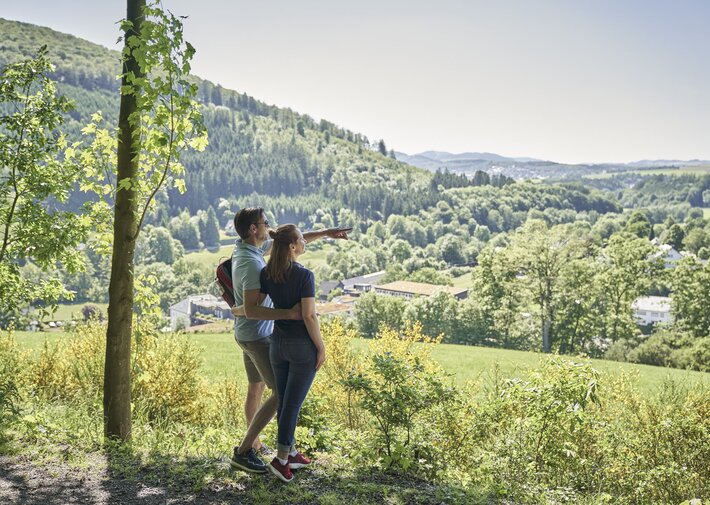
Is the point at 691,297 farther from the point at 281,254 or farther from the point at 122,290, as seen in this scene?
the point at 281,254

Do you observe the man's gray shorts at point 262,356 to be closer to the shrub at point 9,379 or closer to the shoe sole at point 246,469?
the shoe sole at point 246,469

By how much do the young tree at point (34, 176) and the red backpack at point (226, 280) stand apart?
2.37 meters

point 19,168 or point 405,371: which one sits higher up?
point 19,168

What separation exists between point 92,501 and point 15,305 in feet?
12.8

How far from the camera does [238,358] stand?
20.5m

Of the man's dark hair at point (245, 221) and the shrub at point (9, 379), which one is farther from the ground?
the man's dark hair at point (245, 221)

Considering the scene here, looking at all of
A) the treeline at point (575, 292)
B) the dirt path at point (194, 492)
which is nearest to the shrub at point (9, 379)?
the dirt path at point (194, 492)

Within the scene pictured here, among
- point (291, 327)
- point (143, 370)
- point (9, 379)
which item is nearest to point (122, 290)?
point (291, 327)

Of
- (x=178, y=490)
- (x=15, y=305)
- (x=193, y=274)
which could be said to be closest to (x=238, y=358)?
(x=15, y=305)

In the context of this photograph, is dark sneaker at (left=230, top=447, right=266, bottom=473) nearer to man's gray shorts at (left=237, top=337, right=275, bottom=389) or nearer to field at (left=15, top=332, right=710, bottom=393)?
man's gray shorts at (left=237, top=337, right=275, bottom=389)

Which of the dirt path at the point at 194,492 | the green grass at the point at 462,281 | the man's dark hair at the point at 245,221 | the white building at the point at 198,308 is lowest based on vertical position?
the white building at the point at 198,308

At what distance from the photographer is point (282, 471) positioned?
15.5ft

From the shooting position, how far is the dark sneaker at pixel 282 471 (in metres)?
4.73

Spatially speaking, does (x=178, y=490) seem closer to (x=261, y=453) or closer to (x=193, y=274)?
(x=261, y=453)
